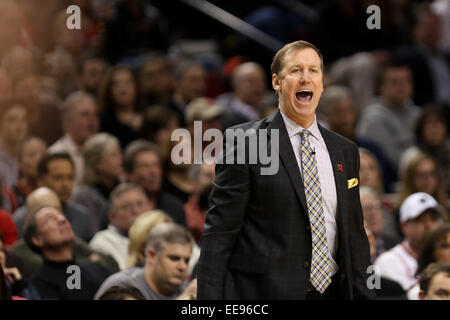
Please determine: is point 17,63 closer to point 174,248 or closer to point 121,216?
point 121,216

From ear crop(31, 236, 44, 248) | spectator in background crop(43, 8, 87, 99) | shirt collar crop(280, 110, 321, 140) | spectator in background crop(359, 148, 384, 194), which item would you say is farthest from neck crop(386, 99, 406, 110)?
shirt collar crop(280, 110, 321, 140)

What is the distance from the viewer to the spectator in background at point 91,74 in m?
7.73

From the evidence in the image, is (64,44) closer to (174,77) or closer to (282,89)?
(174,77)

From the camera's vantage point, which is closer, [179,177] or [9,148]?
[9,148]

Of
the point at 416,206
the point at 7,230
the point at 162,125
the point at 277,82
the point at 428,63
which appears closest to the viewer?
the point at 277,82

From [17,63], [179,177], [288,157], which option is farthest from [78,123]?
[288,157]

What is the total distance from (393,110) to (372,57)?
847 millimetres

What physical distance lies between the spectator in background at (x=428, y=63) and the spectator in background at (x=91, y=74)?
8.94 ft

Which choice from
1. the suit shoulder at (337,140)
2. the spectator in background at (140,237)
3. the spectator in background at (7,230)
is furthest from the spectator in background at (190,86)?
the suit shoulder at (337,140)

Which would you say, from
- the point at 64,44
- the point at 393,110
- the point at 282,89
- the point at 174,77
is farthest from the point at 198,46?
the point at 282,89

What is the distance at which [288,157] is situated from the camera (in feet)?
8.96

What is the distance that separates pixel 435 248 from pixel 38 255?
7.22 feet

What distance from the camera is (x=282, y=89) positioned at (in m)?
2.75

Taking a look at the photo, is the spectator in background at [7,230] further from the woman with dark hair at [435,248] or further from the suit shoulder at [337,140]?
the suit shoulder at [337,140]
